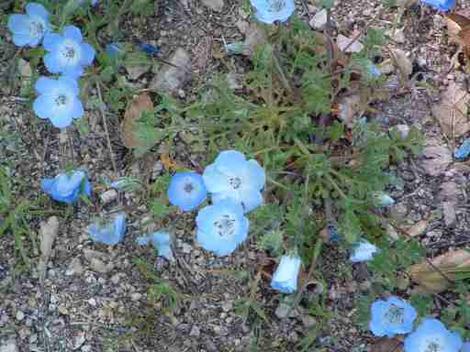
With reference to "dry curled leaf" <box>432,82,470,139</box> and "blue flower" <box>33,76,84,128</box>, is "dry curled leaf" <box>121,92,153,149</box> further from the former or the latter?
"dry curled leaf" <box>432,82,470,139</box>

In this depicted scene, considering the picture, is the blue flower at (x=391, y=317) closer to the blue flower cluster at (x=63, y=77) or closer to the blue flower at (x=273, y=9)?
the blue flower at (x=273, y=9)

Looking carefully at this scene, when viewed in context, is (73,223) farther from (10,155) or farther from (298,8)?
(298,8)

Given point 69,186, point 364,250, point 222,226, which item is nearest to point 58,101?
point 69,186

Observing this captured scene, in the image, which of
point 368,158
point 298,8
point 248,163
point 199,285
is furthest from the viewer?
point 298,8

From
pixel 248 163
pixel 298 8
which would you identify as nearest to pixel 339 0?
pixel 298 8

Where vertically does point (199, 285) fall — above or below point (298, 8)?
below

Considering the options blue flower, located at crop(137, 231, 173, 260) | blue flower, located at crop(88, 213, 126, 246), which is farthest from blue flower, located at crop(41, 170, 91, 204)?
blue flower, located at crop(137, 231, 173, 260)

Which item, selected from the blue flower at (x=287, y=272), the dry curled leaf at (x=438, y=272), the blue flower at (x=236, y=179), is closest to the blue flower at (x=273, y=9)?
the blue flower at (x=236, y=179)
